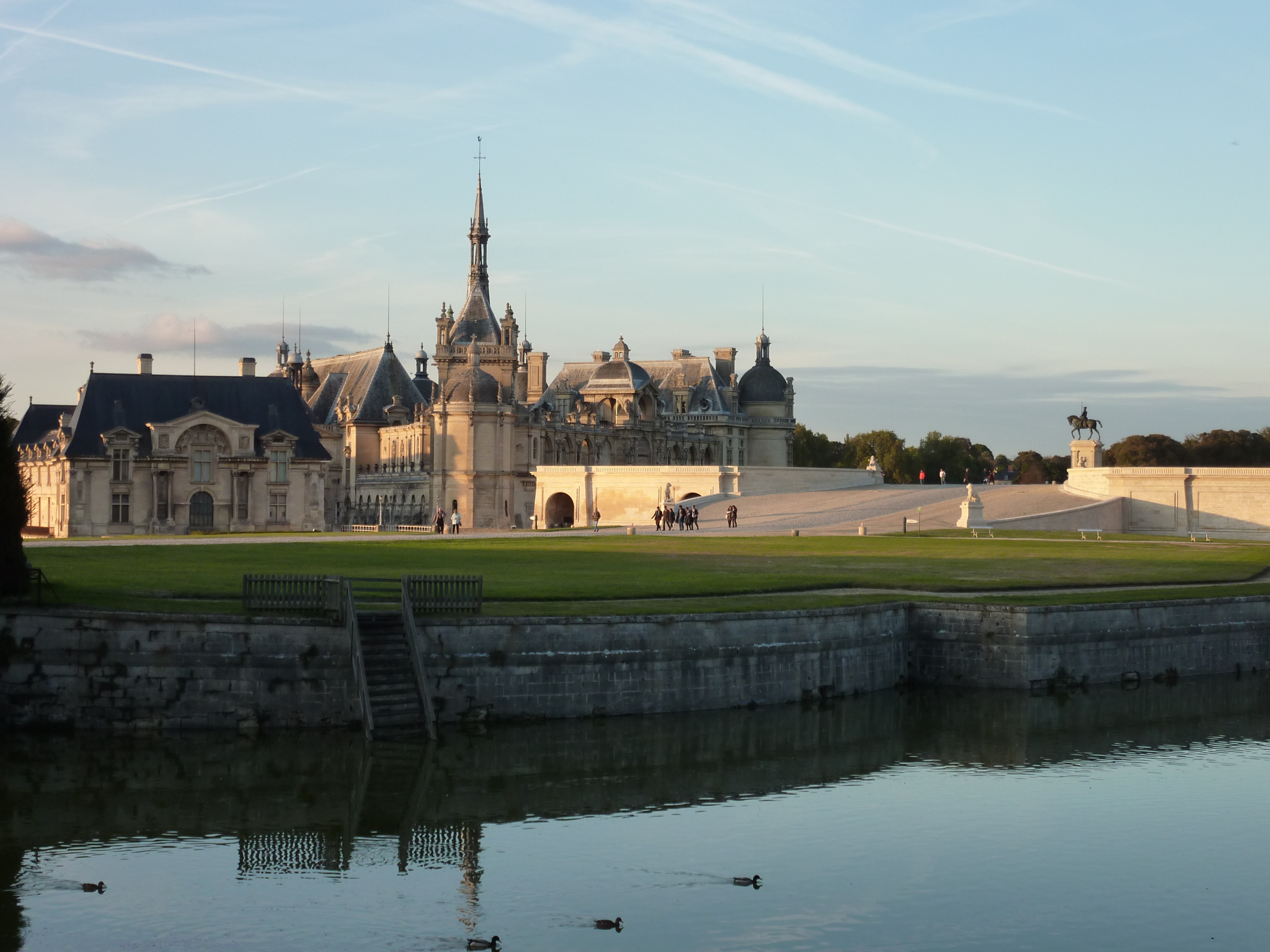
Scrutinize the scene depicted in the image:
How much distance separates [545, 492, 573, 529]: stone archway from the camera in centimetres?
9438

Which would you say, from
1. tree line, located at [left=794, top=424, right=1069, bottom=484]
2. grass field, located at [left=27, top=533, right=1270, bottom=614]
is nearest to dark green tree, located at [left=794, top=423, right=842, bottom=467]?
tree line, located at [left=794, top=424, right=1069, bottom=484]

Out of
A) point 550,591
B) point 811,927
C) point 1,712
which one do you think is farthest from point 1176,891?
point 1,712

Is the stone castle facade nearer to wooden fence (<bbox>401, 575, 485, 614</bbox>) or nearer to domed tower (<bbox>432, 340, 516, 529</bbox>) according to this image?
domed tower (<bbox>432, 340, 516, 529</bbox>)

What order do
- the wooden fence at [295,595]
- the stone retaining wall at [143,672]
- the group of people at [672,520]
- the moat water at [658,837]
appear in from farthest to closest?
the group of people at [672,520] < the wooden fence at [295,595] < the stone retaining wall at [143,672] < the moat water at [658,837]

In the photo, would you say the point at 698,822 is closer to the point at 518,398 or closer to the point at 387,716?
the point at 387,716

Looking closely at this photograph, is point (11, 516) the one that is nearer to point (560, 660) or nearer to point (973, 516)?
point (560, 660)

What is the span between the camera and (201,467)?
79.0m

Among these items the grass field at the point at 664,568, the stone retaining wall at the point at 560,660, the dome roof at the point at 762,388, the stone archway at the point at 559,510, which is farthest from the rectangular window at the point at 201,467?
the dome roof at the point at 762,388

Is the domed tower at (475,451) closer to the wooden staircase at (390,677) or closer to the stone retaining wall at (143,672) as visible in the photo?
the wooden staircase at (390,677)

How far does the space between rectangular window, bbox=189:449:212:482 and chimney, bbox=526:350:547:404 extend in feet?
193

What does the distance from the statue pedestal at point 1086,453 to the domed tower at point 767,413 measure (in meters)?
56.7

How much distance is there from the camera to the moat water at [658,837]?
60.1 feet

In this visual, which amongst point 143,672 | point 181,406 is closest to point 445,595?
point 143,672

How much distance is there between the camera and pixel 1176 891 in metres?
20.2
